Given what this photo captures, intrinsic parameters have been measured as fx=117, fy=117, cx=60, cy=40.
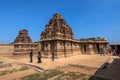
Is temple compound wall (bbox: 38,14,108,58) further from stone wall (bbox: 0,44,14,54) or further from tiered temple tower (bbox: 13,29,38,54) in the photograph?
stone wall (bbox: 0,44,14,54)

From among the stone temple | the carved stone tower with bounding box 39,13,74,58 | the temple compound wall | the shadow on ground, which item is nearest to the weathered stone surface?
the stone temple

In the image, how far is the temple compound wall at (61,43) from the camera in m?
24.5

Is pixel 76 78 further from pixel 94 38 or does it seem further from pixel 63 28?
pixel 94 38

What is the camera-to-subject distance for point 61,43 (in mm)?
25125

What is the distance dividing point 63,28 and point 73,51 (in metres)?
6.15

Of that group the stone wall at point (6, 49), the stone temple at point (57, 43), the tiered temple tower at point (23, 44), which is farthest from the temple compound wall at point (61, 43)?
the stone wall at point (6, 49)

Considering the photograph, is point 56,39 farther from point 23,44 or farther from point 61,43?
point 23,44

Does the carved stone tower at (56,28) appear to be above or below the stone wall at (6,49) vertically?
above

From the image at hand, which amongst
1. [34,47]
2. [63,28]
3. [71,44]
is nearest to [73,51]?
[71,44]

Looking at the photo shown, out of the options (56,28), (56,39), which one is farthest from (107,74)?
(56,28)

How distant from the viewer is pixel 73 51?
28781 millimetres

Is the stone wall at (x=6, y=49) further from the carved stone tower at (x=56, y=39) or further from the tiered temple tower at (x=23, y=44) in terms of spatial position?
the carved stone tower at (x=56, y=39)

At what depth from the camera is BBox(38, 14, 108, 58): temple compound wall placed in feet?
80.5

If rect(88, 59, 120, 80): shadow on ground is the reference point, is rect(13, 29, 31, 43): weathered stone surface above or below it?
above
